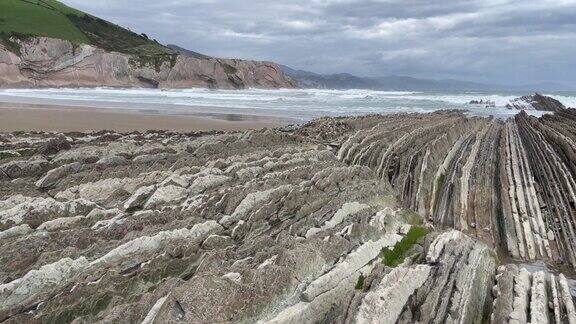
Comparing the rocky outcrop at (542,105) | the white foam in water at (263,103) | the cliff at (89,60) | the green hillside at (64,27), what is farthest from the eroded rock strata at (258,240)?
the green hillside at (64,27)

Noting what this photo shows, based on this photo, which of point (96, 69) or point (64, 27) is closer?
point (96, 69)

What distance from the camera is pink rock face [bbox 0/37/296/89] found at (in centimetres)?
7325

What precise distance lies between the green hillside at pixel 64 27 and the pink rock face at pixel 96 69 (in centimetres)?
459

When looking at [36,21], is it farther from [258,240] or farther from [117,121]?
[258,240]

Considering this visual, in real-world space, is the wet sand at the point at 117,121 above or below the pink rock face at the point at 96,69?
below

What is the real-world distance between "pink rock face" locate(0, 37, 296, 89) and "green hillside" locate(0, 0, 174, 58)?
4.59 metres

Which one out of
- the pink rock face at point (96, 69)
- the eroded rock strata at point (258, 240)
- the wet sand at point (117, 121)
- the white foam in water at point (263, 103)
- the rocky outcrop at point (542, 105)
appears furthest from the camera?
the pink rock face at point (96, 69)

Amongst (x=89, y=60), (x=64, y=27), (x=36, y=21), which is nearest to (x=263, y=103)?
(x=89, y=60)

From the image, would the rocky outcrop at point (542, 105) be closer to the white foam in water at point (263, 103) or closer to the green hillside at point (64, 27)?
the white foam in water at point (263, 103)

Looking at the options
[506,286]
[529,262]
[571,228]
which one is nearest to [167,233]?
[506,286]

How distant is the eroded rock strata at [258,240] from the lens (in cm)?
600

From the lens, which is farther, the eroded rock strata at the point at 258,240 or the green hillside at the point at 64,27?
the green hillside at the point at 64,27

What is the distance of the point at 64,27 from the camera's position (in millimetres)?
98125

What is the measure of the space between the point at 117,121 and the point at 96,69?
59.3 m
